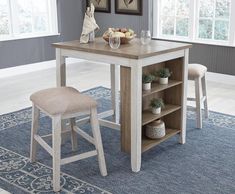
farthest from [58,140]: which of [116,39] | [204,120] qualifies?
[204,120]

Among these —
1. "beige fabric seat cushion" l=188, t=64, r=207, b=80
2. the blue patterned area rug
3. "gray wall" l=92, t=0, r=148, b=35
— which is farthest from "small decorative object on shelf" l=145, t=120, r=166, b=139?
"gray wall" l=92, t=0, r=148, b=35

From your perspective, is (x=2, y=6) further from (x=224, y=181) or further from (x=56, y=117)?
(x=224, y=181)

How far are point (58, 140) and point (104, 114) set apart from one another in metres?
1.09

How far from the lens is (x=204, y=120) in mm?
3627

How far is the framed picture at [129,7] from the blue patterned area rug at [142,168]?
2.80 m

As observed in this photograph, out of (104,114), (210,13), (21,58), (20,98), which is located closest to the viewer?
(104,114)

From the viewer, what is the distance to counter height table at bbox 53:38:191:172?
245cm

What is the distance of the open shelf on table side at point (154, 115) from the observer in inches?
104

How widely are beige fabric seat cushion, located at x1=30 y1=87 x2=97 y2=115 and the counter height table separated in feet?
0.97

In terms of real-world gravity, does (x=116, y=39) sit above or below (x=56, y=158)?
above

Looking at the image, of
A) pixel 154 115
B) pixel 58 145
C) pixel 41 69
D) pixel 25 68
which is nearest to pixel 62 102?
pixel 58 145

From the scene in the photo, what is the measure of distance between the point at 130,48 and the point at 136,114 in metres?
0.50

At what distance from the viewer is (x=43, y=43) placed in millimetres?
5918

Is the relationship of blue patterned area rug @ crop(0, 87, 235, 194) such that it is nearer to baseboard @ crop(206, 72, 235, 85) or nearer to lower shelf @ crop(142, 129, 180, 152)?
lower shelf @ crop(142, 129, 180, 152)
